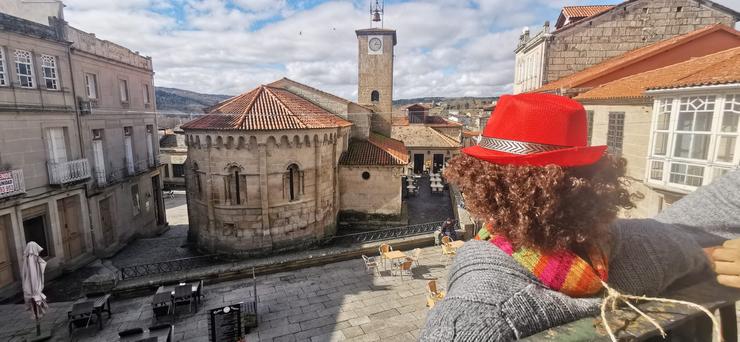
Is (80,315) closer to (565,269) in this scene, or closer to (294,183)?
(294,183)

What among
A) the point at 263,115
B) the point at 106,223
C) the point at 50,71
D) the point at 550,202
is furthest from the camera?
the point at 106,223

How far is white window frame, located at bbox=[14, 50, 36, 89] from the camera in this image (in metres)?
13.9

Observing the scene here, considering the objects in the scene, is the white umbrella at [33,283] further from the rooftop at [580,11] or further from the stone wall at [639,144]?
the rooftop at [580,11]

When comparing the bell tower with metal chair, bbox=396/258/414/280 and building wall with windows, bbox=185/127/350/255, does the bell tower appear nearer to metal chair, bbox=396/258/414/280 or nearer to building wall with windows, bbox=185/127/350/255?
building wall with windows, bbox=185/127/350/255

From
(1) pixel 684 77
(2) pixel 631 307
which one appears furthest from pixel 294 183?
(2) pixel 631 307

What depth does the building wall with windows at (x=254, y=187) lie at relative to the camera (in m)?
17.2

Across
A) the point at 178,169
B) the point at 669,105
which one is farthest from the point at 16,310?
the point at 178,169

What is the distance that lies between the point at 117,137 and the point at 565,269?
23.5 m

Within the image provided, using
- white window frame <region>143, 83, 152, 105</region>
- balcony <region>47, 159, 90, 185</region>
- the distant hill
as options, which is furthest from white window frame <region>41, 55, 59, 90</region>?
the distant hill

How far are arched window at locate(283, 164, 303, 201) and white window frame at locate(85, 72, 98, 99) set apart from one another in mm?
10434

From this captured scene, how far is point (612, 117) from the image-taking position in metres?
14.2

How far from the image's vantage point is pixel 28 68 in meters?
14.4

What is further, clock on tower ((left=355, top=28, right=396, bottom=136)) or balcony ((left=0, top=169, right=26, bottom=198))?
clock on tower ((left=355, top=28, right=396, bottom=136))

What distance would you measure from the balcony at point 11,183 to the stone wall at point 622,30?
90.1ft
